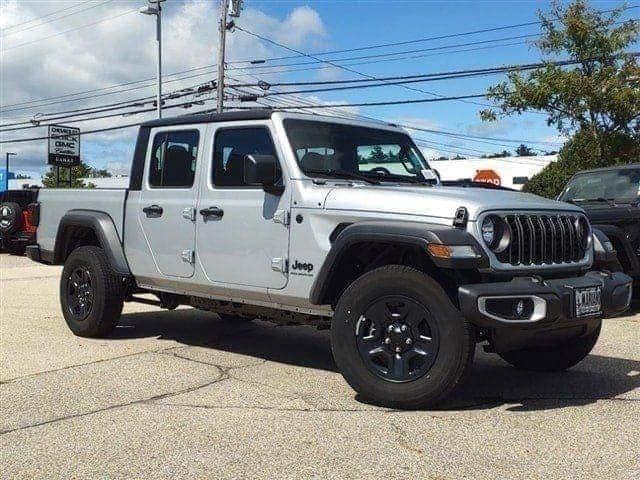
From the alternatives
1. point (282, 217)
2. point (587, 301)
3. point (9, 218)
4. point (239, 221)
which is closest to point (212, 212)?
point (239, 221)

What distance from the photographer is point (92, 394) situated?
5.07 metres

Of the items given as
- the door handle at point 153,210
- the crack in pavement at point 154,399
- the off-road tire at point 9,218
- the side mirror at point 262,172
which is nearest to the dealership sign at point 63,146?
the off-road tire at point 9,218

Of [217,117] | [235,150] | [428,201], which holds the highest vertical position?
[217,117]

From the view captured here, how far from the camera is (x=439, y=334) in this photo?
4.46 metres

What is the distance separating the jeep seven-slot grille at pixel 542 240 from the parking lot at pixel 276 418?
95 centimetres

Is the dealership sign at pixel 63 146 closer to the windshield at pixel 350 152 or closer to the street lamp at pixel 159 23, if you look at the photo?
the street lamp at pixel 159 23

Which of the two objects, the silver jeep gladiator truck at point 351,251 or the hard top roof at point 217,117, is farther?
the hard top roof at point 217,117

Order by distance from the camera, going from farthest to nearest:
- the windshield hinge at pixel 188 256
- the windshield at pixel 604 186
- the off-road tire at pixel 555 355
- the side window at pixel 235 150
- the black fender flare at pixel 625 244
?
the windshield at pixel 604 186
the black fender flare at pixel 625 244
the windshield hinge at pixel 188 256
the side window at pixel 235 150
the off-road tire at pixel 555 355

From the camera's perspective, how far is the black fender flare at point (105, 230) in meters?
6.72

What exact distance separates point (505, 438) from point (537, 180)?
2460cm

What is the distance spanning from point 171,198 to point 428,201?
255 cm

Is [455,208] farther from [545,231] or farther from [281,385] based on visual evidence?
[281,385]

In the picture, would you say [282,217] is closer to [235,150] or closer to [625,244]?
[235,150]

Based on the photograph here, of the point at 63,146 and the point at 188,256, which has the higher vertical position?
the point at 63,146
